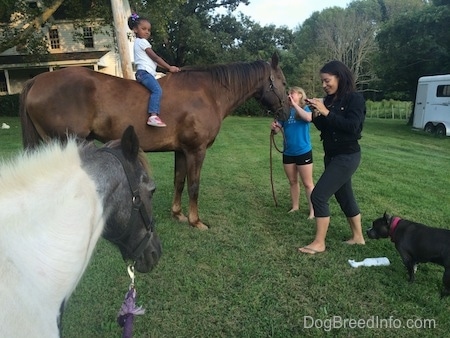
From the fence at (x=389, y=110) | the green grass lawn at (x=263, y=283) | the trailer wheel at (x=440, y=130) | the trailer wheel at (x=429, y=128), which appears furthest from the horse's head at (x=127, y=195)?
the fence at (x=389, y=110)

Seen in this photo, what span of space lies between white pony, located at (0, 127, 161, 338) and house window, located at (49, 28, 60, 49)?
31608 mm

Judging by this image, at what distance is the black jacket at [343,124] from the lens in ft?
12.4

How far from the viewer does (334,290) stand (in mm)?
3482

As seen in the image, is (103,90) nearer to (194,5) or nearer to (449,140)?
(449,140)

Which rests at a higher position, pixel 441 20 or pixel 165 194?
pixel 441 20

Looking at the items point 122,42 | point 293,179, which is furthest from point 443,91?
point 122,42

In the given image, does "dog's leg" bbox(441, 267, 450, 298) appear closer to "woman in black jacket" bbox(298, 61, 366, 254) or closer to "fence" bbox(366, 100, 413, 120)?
"woman in black jacket" bbox(298, 61, 366, 254)

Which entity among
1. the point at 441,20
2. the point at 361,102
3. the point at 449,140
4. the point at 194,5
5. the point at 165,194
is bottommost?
the point at 449,140

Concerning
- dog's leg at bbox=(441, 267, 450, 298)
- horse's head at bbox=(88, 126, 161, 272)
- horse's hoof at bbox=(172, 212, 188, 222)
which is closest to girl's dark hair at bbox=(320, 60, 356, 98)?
dog's leg at bbox=(441, 267, 450, 298)

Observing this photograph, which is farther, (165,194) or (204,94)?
(165,194)

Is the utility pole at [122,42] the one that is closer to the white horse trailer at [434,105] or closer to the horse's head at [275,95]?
the horse's head at [275,95]

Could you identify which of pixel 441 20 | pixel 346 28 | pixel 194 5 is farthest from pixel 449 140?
pixel 346 28

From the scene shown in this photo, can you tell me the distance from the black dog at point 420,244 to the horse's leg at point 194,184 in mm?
2433

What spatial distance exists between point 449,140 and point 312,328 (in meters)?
16.8
